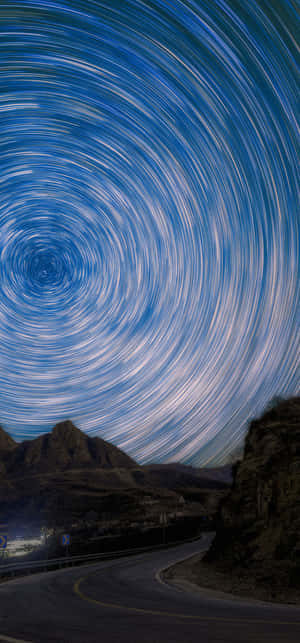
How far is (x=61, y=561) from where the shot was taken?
34281 millimetres

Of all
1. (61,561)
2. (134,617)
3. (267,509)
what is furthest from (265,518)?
(61,561)

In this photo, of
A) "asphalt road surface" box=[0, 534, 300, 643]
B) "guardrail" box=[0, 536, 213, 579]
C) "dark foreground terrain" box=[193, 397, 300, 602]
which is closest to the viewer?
"asphalt road surface" box=[0, 534, 300, 643]

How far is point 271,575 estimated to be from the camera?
20.1m

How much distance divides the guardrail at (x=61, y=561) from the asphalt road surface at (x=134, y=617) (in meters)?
6.51

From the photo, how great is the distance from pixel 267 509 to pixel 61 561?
1870 cm

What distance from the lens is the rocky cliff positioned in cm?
2072

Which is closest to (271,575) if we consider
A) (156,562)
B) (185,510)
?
(156,562)

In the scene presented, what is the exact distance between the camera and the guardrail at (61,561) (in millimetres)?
27548

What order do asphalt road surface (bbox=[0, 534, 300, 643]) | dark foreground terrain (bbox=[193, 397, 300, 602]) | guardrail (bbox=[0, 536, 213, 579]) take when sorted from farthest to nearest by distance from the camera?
guardrail (bbox=[0, 536, 213, 579]) < dark foreground terrain (bbox=[193, 397, 300, 602]) < asphalt road surface (bbox=[0, 534, 300, 643])

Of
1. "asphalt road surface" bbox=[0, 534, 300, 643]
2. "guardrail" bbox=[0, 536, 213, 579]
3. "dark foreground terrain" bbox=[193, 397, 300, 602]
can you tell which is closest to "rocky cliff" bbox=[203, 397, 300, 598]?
"dark foreground terrain" bbox=[193, 397, 300, 602]

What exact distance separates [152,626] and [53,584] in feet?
47.3

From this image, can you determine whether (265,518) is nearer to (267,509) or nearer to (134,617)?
(267,509)

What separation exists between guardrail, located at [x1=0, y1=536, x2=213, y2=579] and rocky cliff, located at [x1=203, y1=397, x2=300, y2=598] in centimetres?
1209

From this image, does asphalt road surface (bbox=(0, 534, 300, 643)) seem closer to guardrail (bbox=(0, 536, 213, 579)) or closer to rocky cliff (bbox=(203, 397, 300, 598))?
rocky cliff (bbox=(203, 397, 300, 598))
